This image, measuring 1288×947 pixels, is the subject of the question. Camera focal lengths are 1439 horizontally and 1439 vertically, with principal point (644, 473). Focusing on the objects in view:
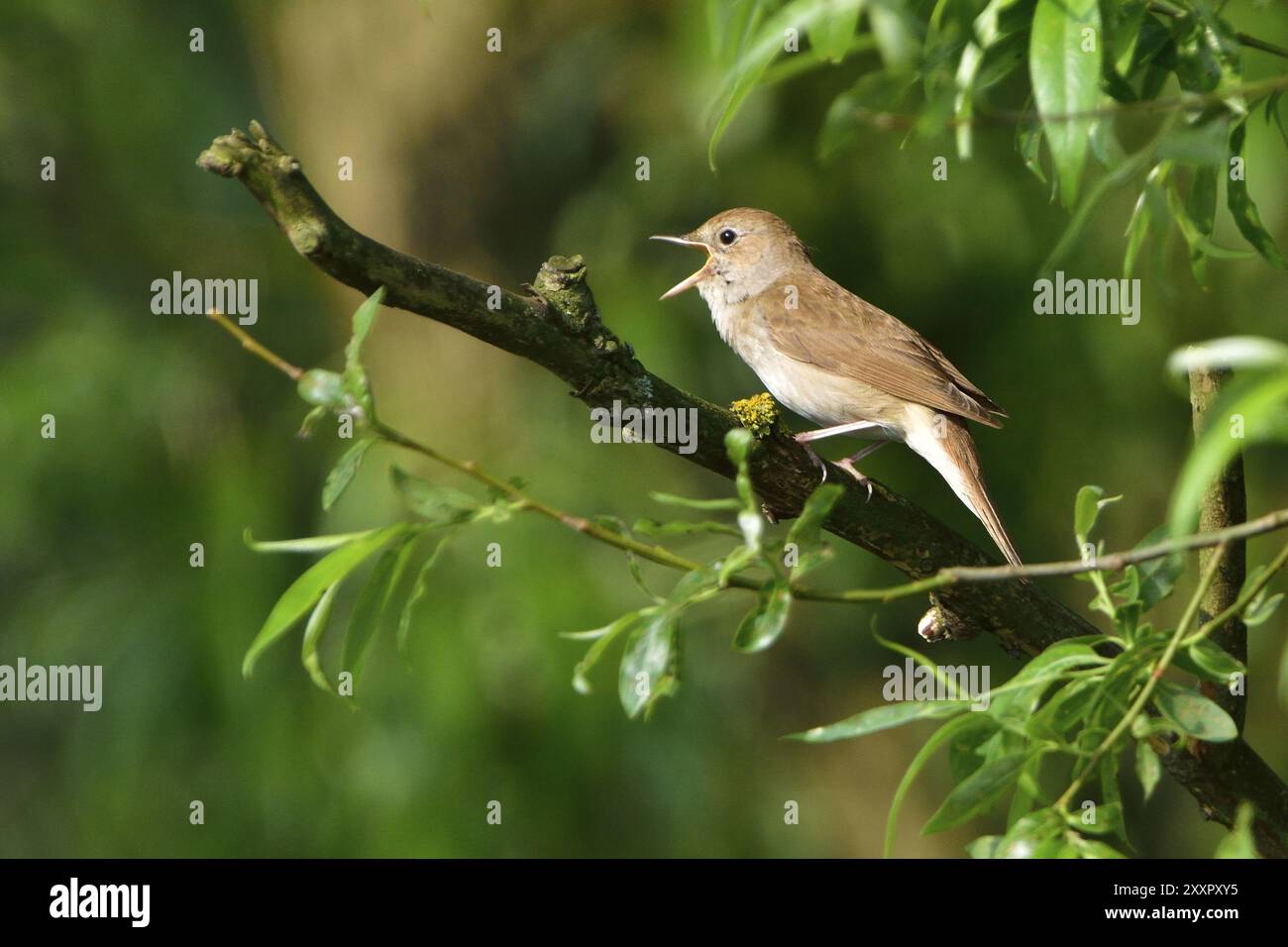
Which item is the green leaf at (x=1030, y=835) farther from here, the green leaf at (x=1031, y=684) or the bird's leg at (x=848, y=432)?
the bird's leg at (x=848, y=432)

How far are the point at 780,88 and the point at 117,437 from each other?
4.90m

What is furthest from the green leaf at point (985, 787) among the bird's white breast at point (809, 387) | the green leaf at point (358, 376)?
the bird's white breast at point (809, 387)

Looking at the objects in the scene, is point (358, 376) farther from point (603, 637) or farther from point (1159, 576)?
point (1159, 576)

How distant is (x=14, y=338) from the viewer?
10.3m

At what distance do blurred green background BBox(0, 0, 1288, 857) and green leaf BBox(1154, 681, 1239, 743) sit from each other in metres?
5.68

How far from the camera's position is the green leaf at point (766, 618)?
2.34 meters

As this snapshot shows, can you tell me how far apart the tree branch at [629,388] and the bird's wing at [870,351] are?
1675mm

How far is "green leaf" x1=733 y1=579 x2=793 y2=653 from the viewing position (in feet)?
7.68

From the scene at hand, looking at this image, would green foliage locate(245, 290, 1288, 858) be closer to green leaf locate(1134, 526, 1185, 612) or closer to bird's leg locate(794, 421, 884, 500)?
green leaf locate(1134, 526, 1185, 612)

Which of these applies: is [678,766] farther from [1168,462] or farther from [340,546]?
[340,546]

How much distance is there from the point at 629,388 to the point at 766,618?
1.07 m

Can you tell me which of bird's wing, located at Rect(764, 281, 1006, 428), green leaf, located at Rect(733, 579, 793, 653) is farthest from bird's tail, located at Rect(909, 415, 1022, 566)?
green leaf, located at Rect(733, 579, 793, 653)

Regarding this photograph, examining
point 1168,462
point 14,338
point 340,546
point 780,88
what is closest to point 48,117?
point 14,338

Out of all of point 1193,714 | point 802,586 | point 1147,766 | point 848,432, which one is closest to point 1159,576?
point 1193,714
